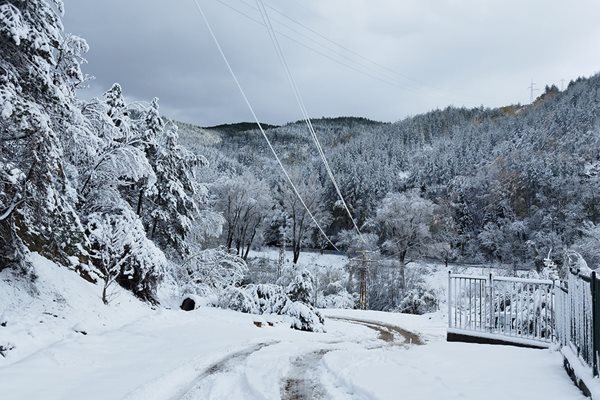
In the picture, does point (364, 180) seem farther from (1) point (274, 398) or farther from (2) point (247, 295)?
(1) point (274, 398)

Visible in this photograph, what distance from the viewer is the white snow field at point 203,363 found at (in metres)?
5.36

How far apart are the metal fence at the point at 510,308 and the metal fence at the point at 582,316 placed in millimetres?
1969

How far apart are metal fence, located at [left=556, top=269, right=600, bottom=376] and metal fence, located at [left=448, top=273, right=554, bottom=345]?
1.97m

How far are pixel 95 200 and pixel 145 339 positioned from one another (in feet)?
25.2

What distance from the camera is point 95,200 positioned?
1568cm

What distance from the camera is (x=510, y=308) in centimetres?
898

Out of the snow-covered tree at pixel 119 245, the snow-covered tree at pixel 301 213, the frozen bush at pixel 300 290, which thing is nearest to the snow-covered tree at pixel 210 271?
the frozen bush at pixel 300 290

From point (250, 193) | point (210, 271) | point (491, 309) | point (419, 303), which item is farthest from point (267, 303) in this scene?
point (250, 193)

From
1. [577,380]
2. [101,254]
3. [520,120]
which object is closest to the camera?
[577,380]

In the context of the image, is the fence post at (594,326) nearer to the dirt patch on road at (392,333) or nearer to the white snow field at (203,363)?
the white snow field at (203,363)

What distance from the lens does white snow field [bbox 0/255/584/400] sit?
17.6 feet

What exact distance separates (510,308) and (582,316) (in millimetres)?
4167

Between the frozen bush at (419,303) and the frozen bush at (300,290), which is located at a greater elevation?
the frozen bush at (300,290)

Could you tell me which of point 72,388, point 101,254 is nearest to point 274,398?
point 72,388
